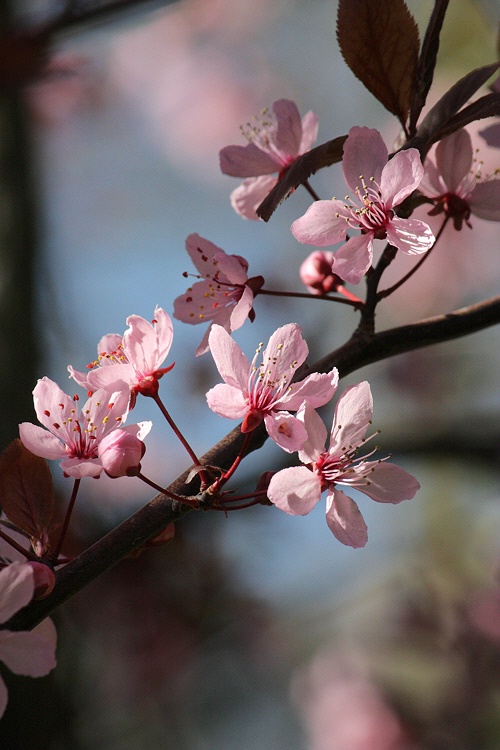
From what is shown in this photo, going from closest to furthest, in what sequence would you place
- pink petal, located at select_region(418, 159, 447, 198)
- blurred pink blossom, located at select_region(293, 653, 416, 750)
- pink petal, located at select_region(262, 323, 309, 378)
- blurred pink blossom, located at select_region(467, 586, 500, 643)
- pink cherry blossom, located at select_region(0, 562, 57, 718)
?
pink cherry blossom, located at select_region(0, 562, 57, 718) < pink petal, located at select_region(262, 323, 309, 378) < pink petal, located at select_region(418, 159, 447, 198) < blurred pink blossom, located at select_region(467, 586, 500, 643) < blurred pink blossom, located at select_region(293, 653, 416, 750)

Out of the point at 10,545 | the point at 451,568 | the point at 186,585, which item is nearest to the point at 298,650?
the point at 451,568

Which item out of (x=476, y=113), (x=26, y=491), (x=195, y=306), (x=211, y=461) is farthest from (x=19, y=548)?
(x=476, y=113)

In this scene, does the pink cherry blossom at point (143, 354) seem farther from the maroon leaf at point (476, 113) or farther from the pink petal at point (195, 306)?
the maroon leaf at point (476, 113)

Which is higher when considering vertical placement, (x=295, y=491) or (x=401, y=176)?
(x=401, y=176)

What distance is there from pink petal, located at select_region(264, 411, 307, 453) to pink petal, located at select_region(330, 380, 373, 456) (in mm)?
49

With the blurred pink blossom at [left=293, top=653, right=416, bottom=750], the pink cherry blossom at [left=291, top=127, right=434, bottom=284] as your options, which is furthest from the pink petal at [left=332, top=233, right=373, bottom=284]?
the blurred pink blossom at [left=293, top=653, right=416, bottom=750]

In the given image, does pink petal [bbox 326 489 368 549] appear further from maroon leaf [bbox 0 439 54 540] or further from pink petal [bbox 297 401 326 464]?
maroon leaf [bbox 0 439 54 540]

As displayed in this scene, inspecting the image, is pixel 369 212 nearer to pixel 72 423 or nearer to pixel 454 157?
pixel 454 157

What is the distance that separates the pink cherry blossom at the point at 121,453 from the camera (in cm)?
55

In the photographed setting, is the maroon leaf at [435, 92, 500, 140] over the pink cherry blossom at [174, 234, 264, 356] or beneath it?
over

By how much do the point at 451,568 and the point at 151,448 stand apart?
1.36m

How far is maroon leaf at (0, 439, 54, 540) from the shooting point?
592mm

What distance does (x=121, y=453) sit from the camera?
56 cm

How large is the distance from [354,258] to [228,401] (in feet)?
0.48
